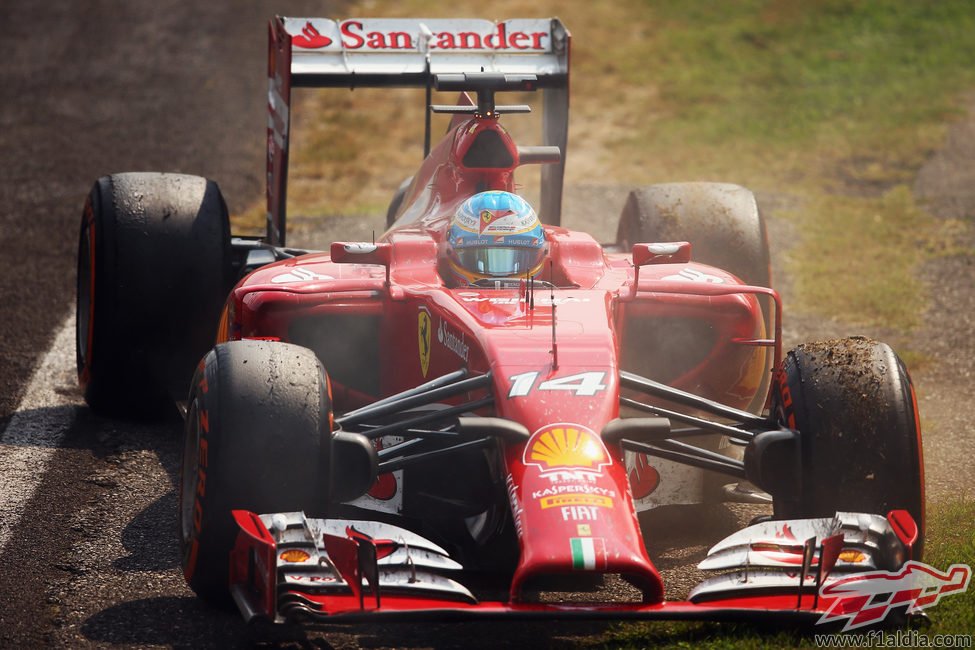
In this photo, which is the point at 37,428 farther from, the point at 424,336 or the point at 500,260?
the point at 500,260

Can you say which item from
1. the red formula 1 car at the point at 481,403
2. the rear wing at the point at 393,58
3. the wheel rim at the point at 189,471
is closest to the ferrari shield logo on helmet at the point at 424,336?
the red formula 1 car at the point at 481,403

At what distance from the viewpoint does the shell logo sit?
14.4 ft

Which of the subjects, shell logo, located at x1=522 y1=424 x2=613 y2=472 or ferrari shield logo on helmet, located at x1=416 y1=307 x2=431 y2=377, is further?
ferrari shield logo on helmet, located at x1=416 y1=307 x2=431 y2=377

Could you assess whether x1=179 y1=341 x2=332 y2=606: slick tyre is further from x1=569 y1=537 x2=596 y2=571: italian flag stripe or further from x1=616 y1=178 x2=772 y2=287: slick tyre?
x1=616 y1=178 x2=772 y2=287: slick tyre

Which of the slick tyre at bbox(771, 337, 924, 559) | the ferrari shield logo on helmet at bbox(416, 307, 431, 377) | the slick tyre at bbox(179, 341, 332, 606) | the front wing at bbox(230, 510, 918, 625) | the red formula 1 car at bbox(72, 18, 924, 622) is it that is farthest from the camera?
the ferrari shield logo on helmet at bbox(416, 307, 431, 377)

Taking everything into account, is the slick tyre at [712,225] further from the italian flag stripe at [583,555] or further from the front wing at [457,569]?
the italian flag stripe at [583,555]

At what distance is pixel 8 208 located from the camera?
11625mm

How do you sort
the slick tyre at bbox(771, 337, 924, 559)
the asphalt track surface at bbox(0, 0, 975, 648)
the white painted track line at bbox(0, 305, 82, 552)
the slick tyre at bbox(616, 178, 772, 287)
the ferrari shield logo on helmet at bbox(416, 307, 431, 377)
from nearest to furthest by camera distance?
the slick tyre at bbox(771, 337, 924, 559) → the asphalt track surface at bbox(0, 0, 975, 648) → the ferrari shield logo on helmet at bbox(416, 307, 431, 377) → the white painted track line at bbox(0, 305, 82, 552) → the slick tyre at bbox(616, 178, 772, 287)

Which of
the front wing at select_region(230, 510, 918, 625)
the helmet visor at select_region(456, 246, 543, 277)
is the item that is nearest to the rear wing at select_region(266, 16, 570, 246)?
the helmet visor at select_region(456, 246, 543, 277)

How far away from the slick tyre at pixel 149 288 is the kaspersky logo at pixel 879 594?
4.03 m

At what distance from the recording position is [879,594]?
430cm

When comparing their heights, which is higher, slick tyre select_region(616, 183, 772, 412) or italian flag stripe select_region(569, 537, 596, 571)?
slick tyre select_region(616, 183, 772, 412)

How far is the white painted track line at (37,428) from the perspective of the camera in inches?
234

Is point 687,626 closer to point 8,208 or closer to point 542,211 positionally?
point 542,211
